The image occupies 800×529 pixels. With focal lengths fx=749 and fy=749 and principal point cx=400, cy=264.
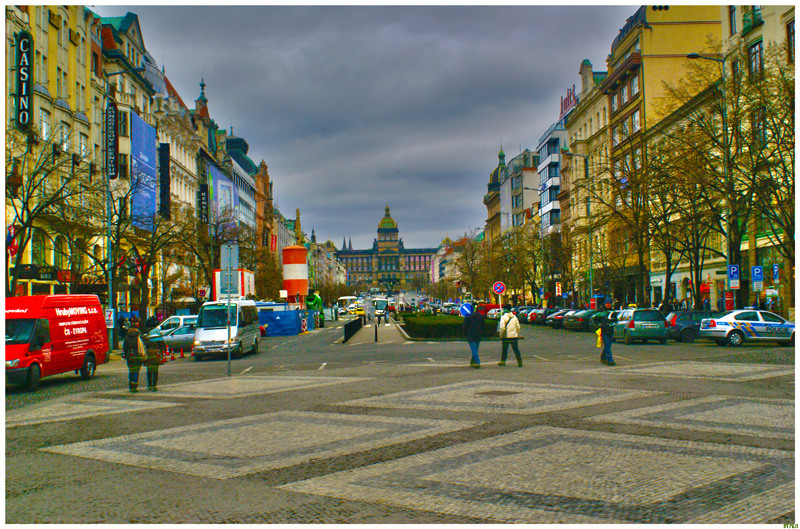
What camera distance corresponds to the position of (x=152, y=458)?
29.2 ft

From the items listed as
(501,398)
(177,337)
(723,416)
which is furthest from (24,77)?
(723,416)

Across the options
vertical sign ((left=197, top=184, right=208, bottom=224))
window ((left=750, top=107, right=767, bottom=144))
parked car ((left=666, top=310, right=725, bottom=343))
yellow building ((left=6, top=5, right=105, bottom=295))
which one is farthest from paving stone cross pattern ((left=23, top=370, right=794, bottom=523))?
vertical sign ((left=197, top=184, right=208, bottom=224))

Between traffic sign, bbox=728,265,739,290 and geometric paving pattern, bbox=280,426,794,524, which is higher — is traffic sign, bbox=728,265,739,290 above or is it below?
above

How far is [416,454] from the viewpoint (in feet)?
28.9

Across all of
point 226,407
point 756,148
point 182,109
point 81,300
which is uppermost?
point 182,109

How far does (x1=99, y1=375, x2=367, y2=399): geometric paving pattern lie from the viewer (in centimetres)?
1593

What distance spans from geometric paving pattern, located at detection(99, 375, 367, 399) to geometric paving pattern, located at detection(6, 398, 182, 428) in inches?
53.7

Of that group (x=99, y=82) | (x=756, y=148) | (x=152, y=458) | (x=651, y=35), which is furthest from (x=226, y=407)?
(x=651, y=35)

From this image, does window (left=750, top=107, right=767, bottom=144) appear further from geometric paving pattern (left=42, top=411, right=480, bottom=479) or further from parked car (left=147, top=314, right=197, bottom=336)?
parked car (left=147, top=314, right=197, bottom=336)

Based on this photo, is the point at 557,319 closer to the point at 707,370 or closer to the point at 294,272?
the point at 294,272

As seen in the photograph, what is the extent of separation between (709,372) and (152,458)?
45.1 ft

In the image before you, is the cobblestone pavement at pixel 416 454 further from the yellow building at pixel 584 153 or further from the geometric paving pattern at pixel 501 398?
the yellow building at pixel 584 153

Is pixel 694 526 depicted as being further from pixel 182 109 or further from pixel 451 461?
pixel 182 109

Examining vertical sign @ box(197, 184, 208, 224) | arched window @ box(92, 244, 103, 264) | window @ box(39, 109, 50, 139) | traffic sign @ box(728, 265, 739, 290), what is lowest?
traffic sign @ box(728, 265, 739, 290)
